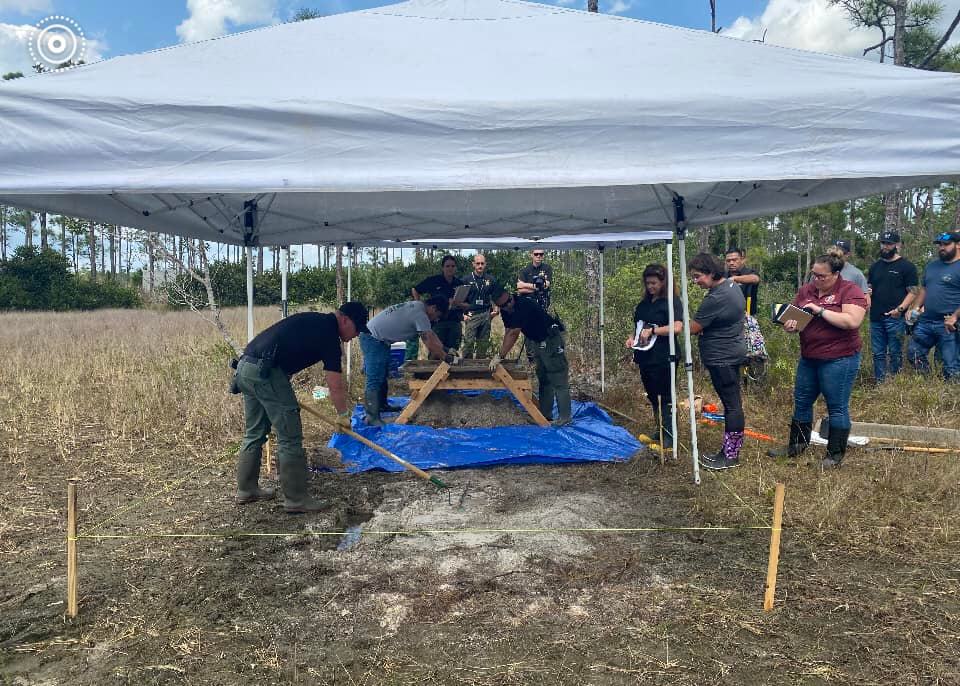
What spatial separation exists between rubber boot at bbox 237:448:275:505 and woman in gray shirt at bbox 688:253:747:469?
10.7 ft

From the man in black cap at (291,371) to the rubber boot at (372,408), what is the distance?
2.08 meters

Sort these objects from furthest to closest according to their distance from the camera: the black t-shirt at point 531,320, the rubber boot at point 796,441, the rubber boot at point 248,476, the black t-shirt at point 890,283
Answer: the black t-shirt at point 890,283
the black t-shirt at point 531,320
the rubber boot at point 796,441
the rubber boot at point 248,476

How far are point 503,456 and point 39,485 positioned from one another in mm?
3482

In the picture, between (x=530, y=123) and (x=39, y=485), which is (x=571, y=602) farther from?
(x=39, y=485)

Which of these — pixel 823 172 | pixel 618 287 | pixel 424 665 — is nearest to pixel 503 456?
pixel 424 665

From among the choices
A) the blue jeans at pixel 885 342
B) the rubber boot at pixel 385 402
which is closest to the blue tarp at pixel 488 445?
the rubber boot at pixel 385 402

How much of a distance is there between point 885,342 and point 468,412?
4538mm

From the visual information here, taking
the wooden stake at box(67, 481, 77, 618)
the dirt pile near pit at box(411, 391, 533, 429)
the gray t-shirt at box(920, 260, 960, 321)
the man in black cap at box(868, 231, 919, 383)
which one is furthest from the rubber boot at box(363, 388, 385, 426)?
the gray t-shirt at box(920, 260, 960, 321)

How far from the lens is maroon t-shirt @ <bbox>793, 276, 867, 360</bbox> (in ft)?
14.1

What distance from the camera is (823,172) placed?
8.62ft

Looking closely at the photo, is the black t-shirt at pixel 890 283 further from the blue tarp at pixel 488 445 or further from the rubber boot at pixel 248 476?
the rubber boot at pixel 248 476

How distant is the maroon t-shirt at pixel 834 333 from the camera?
431cm

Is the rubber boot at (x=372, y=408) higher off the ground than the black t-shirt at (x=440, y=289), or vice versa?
the black t-shirt at (x=440, y=289)

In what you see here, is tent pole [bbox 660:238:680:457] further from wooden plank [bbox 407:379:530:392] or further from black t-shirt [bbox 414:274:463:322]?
black t-shirt [bbox 414:274:463:322]
